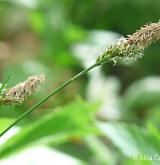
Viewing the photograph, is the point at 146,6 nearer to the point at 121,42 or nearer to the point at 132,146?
the point at 132,146

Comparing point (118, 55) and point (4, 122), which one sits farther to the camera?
point (4, 122)

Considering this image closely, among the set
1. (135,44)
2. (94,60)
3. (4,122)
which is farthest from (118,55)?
(94,60)

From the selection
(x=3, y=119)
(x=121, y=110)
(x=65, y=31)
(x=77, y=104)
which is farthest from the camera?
(x=65, y=31)

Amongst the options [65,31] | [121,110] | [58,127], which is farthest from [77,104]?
[65,31]

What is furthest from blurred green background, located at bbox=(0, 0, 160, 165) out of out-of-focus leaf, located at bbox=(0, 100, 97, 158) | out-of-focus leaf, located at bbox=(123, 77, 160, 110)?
out-of-focus leaf, located at bbox=(0, 100, 97, 158)

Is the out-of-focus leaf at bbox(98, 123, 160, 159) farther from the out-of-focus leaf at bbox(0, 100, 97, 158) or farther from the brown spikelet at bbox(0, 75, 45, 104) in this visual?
the brown spikelet at bbox(0, 75, 45, 104)

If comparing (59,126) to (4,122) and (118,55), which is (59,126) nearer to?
(4,122)

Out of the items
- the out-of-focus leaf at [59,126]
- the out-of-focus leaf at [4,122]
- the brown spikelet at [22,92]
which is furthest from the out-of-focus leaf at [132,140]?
the brown spikelet at [22,92]
